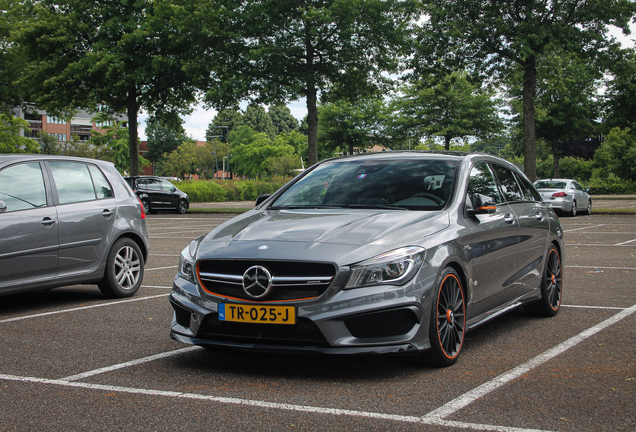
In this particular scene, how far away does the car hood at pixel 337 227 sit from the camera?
4494 mm

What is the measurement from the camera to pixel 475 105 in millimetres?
45281

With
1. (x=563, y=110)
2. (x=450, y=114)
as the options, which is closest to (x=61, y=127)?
(x=450, y=114)

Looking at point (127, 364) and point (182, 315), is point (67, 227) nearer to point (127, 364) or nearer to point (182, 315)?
point (127, 364)

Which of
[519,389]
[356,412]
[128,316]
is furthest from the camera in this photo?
[128,316]

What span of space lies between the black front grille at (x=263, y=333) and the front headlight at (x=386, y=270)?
366mm

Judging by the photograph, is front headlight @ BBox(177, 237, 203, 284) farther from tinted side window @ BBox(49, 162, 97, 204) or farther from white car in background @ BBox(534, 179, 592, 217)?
white car in background @ BBox(534, 179, 592, 217)

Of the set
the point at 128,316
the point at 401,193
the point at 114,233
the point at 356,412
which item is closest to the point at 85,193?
the point at 114,233

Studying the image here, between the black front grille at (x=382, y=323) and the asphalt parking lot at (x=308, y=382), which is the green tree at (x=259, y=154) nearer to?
the asphalt parking lot at (x=308, y=382)

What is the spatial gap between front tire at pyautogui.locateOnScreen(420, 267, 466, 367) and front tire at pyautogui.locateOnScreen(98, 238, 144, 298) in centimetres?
436

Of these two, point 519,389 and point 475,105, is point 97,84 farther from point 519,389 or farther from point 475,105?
point 519,389

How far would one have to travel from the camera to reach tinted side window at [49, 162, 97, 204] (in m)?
7.39

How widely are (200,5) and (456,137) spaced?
24.0m

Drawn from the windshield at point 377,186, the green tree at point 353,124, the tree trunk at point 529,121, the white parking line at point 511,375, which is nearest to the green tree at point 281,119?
the green tree at point 353,124

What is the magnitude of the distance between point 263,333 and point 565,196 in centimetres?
2317
